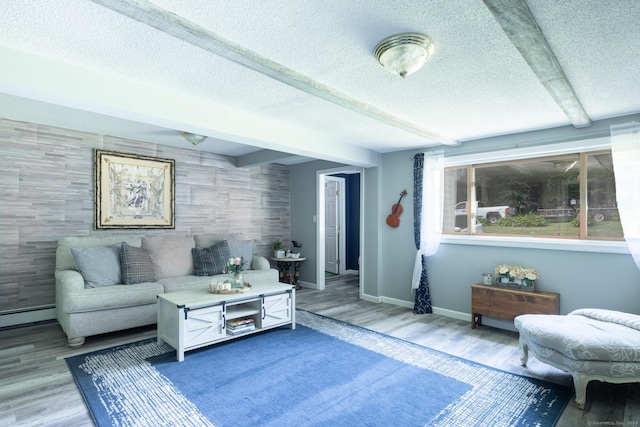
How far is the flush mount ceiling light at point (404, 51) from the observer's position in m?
1.86

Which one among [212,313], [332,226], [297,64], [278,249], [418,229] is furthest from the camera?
[332,226]

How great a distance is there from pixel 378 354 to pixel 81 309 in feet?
9.31

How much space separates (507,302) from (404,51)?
9.71ft

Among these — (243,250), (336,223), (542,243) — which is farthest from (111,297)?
(336,223)

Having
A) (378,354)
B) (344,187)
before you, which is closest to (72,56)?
(378,354)

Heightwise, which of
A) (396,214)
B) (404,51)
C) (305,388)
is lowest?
(305,388)

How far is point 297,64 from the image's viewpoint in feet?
7.20

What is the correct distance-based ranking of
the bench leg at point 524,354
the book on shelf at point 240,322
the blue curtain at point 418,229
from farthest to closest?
the blue curtain at point 418,229 < the book on shelf at point 240,322 < the bench leg at point 524,354

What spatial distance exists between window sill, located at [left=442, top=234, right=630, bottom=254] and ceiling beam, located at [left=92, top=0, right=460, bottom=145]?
2082 mm

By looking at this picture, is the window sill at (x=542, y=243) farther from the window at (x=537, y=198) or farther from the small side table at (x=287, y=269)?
the small side table at (x=287, y=269)

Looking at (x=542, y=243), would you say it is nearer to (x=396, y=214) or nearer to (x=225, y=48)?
(x=396, y=214)

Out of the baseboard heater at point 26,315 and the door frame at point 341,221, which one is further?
the door frame at point 341,221

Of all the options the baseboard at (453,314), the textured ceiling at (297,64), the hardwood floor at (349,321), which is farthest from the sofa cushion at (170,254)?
the baseboard at (453,314)

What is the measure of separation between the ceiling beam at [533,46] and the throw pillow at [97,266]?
161 inches
